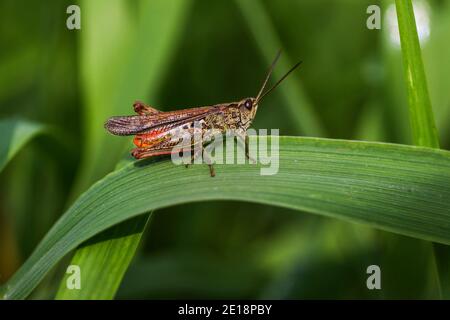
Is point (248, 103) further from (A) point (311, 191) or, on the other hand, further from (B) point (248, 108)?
(A) point (311, 191)

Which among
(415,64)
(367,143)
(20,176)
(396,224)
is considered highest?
(20,176)

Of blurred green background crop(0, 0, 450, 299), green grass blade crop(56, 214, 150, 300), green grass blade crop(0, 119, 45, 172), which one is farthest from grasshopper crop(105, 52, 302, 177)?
green grass blade crop(56, 214, 150, 300)

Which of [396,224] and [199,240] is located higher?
[199,240]

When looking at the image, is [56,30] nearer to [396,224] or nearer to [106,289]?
[106,289]

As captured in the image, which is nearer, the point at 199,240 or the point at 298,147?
the point at 298,147

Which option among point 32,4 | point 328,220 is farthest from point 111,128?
point 32,4

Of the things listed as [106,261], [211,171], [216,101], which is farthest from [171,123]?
[216,101]

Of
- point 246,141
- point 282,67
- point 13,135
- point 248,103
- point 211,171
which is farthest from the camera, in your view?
point 282,67

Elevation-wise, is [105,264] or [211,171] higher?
[211,171]
